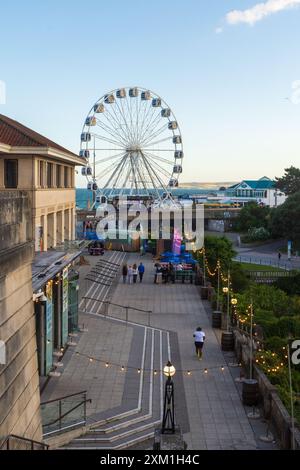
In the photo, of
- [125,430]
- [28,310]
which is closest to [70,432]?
[125,430]

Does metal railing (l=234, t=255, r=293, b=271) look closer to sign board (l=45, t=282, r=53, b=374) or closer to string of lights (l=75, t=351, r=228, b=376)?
string of lights (l=75, t=351, r=228, b=376)

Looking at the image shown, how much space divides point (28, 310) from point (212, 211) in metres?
81.6

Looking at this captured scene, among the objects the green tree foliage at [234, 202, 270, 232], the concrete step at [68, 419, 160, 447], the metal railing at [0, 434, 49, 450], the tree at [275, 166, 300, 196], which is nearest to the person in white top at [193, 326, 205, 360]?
the concrete step at [68, 419, 160, 447]

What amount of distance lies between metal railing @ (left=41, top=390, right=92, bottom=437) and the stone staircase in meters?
0.34

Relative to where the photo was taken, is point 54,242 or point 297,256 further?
Result: point 297,256

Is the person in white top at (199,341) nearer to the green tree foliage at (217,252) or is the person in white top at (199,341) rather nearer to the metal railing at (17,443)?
the metal railing at (17,443)

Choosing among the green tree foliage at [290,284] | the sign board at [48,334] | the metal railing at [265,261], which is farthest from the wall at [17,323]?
the metal railing at [265,261]

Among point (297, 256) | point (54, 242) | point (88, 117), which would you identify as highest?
point (88, 117)

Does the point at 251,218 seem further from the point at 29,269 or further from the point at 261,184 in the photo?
the point at 29,269

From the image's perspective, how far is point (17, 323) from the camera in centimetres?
913

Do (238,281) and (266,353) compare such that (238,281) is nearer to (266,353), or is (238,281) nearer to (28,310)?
(266,353)
